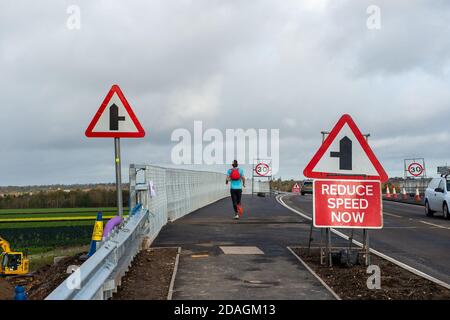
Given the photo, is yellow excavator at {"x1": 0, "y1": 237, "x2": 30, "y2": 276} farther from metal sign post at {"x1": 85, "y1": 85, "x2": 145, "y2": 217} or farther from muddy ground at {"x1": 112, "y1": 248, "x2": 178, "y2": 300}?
metal sign post at {"x1": 85, "y1": 85, "x2": 145, "y2": 217}

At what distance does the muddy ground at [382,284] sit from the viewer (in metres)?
8.00

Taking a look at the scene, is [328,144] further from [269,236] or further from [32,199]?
[32,199]

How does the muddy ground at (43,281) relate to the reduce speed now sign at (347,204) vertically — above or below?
below

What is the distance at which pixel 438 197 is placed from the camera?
24.1 meters

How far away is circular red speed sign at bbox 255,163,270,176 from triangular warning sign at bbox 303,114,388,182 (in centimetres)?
3607

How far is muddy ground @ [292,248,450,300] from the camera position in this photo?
8000mm

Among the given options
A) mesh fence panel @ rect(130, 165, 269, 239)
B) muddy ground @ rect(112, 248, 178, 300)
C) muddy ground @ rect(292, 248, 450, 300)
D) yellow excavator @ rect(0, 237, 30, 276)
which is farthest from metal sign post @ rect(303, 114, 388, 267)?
yellow excavator @ rect(0, 237, 30, 276)

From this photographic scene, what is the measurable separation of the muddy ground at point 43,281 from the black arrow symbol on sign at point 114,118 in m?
3.10

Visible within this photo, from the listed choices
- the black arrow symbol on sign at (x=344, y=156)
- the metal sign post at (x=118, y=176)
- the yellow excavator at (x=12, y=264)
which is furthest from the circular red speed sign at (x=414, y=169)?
the metal sign post at (x=118, y=176)

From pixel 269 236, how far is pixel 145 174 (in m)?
3.71

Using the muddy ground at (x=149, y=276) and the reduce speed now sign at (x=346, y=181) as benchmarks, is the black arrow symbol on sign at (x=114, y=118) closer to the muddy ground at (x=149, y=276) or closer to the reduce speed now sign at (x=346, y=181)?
the muddy ground at (x=149, y=276)

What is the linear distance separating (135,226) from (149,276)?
0.76 m
